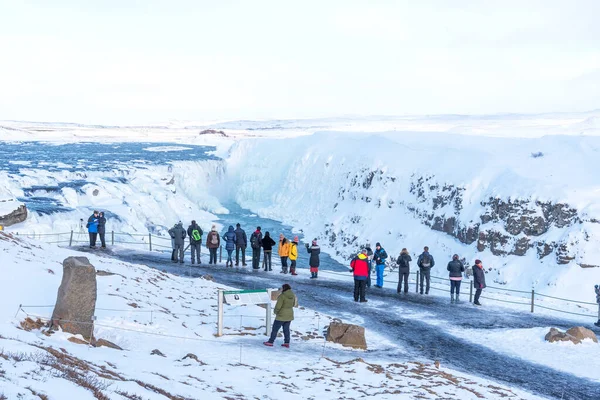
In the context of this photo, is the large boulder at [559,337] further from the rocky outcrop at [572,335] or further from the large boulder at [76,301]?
the large boulder at [76,301]

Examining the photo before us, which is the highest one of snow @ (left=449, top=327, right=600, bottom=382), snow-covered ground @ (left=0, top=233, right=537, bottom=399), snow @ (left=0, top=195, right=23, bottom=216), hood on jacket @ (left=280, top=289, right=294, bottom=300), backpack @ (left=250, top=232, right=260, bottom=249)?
snow @ (left=0, top=195, right=23, bottom=216)

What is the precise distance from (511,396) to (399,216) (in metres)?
26.0

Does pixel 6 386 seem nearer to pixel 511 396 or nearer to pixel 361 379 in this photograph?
pixel 361 379

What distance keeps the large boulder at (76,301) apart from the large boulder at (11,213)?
19213 mm

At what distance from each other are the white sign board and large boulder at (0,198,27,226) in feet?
62.6

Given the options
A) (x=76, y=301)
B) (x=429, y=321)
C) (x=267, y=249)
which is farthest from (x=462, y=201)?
(x=76, y=301)

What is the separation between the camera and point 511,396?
11.6m

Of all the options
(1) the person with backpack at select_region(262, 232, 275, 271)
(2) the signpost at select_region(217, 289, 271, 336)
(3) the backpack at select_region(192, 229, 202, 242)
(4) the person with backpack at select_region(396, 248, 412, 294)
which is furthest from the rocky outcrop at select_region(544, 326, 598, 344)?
(3) the backpack at select_region(192, 229, 202, 242)

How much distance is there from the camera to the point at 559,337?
15.9 metres

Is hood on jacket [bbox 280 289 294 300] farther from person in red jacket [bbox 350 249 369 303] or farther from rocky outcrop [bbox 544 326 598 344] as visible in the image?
rocky outcrop [bbox 544 326 598 344]

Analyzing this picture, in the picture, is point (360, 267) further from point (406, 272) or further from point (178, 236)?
point (178, 236)

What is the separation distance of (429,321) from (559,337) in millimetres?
3526

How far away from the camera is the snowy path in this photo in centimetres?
1332

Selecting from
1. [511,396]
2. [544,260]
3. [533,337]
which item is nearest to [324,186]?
[544,260]
